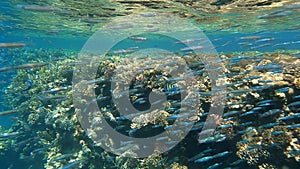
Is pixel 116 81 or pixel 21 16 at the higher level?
pixel 21 16

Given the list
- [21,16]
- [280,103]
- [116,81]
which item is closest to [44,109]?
[116,81]

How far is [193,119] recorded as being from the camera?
25.2 feet

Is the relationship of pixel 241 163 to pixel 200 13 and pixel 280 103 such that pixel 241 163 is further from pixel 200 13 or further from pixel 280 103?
pixel 200 13

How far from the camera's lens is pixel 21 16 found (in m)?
25.2

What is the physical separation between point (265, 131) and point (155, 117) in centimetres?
348

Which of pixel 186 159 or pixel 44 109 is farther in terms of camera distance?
pixel 44 109

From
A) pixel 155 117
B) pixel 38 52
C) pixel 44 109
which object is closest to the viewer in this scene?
pixel 155 117

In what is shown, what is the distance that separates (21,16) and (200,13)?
18.8m

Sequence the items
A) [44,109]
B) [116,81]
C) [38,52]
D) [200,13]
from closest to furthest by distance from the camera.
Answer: [116,81], [44,109], [200,13], [38,52]

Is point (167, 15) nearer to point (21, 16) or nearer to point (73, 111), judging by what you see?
point (73, 111)

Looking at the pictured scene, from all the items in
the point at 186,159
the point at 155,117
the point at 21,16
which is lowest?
the point at 186,159

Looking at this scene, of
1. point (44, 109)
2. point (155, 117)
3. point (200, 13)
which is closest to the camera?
point (155, 117)

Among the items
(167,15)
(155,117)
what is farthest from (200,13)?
(155,117)

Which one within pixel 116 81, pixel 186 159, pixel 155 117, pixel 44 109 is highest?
pixel 116 81
